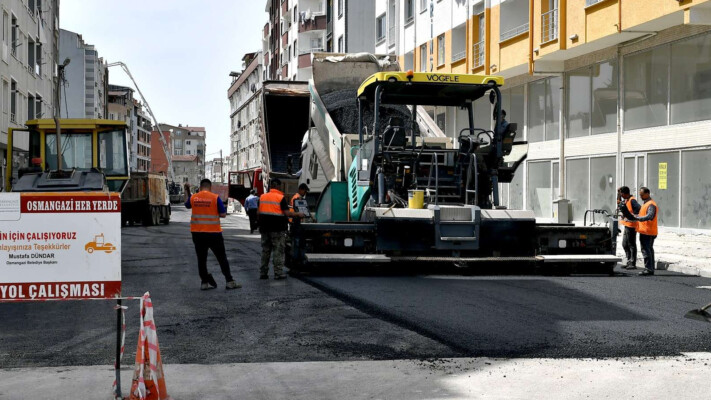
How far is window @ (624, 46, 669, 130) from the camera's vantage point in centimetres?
2088

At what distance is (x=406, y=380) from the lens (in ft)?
19.4

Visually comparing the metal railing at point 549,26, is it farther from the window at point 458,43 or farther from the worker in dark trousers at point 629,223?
the worker in dark trousers at point 629,223

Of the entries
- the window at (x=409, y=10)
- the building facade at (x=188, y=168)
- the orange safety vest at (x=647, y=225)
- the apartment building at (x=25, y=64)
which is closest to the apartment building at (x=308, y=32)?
the window at (x=409, y=10)

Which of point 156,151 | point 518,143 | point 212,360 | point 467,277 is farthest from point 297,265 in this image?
point 156,151

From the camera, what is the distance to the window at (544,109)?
26562 mm

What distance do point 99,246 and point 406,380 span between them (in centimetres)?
236

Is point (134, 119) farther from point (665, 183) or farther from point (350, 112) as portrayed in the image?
point (350, 112)

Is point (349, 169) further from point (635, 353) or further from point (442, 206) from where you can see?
point (635, 353)

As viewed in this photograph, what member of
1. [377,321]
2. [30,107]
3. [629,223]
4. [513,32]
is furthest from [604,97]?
[30,107]

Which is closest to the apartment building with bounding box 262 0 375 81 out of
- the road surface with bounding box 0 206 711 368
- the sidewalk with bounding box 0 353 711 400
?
the road surface with bounding box 0 206 711 368

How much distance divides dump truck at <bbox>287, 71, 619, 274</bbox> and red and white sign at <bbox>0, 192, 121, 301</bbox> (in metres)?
6.66

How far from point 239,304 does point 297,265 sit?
118 inches

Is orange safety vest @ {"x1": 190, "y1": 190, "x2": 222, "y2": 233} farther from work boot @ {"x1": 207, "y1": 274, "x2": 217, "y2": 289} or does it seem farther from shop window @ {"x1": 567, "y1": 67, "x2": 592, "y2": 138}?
shop window @ {"x1": 567, "y1": 67, "x2": 592, "y2": 138}

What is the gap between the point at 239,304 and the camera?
9.75 meters
